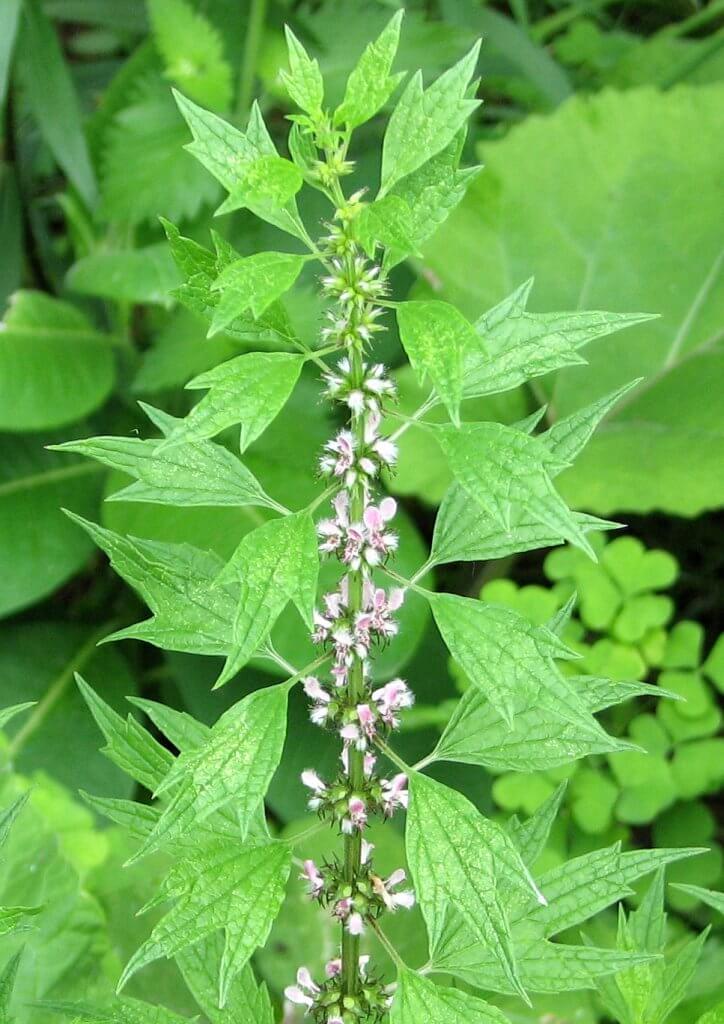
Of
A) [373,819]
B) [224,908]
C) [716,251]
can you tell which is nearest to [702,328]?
[716,251]

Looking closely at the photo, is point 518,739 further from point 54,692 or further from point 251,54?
point 251,54

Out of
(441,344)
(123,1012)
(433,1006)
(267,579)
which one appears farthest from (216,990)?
(441,344)

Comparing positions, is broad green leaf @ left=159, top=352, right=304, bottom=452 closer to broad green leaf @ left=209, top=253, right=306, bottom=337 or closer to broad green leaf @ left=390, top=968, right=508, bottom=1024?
broad green leaf @ left=209, top=253, right=306, bottom=337

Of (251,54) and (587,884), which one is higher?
(251,54)

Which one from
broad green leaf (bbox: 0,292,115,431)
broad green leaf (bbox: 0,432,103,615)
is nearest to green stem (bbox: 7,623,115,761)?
broad green leaf (bbox: 0,432,103,615)

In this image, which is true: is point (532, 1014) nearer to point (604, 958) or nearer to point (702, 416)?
point (604, 958)

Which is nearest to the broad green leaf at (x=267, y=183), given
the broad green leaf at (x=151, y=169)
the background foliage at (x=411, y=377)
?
the background foliage at (x=411, y=377)

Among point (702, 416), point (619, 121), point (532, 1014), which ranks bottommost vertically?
point (532, 1014)
